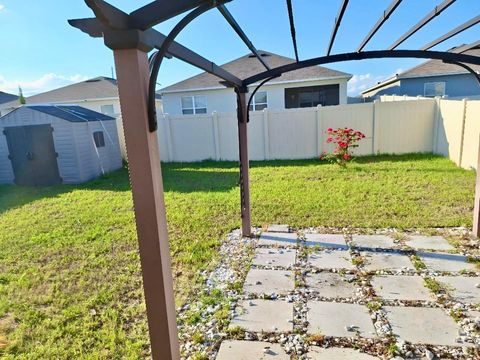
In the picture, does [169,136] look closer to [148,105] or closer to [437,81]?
[148,105]

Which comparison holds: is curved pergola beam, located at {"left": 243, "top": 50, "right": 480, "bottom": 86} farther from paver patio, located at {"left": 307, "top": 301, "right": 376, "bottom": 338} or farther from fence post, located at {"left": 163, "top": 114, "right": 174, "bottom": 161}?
fence post, located at {"left": 163, "top": 114, "right": 174, "bottom": 161}

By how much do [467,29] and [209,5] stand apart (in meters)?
2.33

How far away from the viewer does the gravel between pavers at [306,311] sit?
209 cm

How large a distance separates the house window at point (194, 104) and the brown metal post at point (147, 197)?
1177 cm

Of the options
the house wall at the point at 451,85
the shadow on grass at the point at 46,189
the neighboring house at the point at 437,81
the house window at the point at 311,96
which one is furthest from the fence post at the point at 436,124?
the shadow on grass at the point at 46,189

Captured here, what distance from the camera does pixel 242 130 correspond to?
151 inches

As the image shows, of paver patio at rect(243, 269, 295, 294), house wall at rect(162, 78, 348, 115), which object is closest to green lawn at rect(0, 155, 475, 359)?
paver patio at rect(243, 269, 295, 294)

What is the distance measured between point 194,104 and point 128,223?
8.98 metres

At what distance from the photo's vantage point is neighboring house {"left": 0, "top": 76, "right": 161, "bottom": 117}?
16.5m

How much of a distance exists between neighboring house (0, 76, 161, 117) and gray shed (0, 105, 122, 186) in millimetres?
8335

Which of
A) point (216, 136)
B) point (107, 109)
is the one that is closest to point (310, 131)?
point (216, 136)

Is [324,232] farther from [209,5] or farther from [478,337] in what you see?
[209,5]

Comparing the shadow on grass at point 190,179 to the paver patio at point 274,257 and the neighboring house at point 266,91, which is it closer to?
the paver patio at point 274,257

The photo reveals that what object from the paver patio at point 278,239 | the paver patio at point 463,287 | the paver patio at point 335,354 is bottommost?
the paver patio at point 335,354
